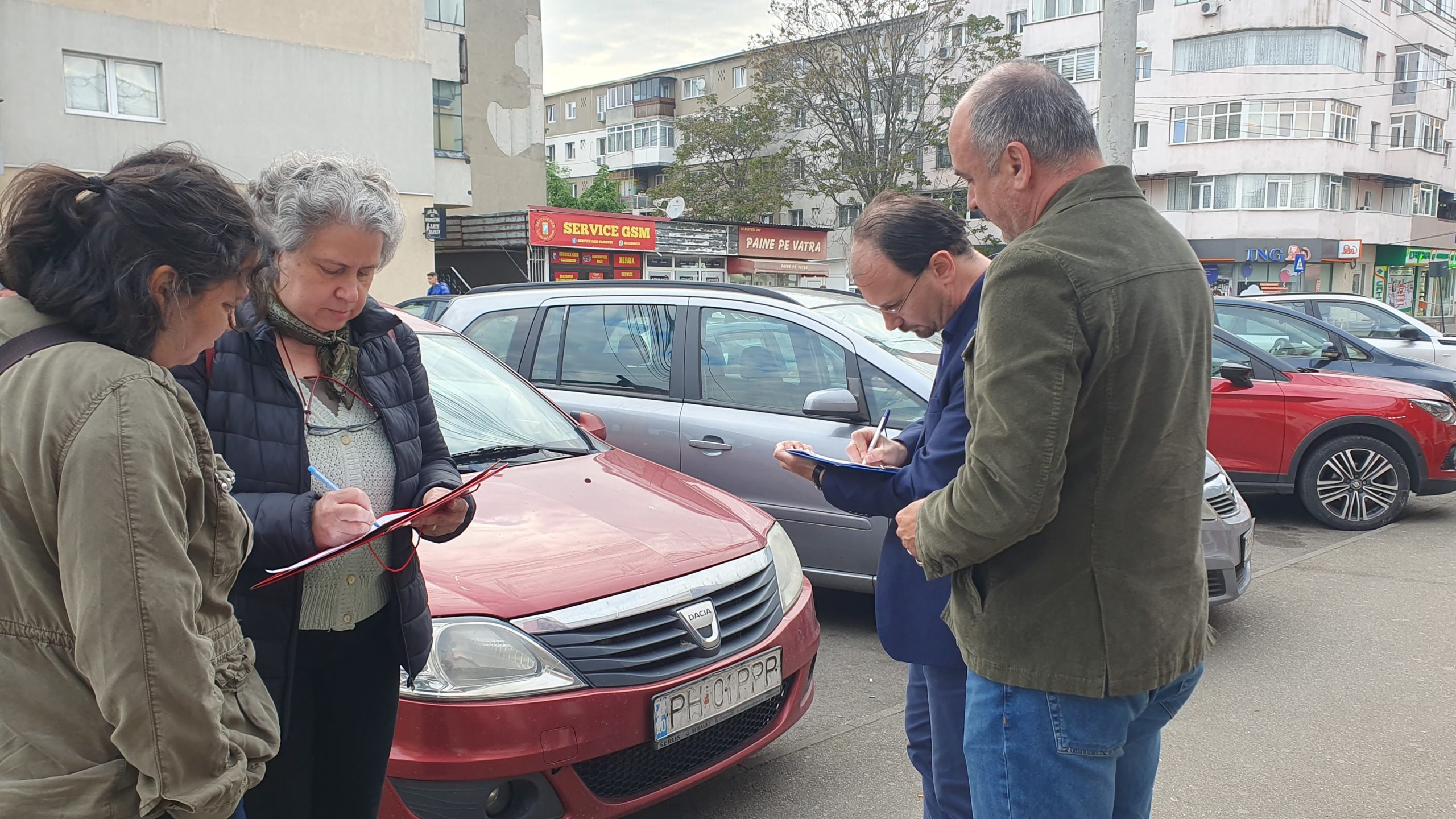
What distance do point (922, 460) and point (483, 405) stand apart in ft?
7.17

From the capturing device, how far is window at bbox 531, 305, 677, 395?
218 inches

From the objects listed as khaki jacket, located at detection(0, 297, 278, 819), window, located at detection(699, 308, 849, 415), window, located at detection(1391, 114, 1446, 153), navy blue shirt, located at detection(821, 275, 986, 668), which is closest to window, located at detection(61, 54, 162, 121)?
window, located at detection(699, 308, 849, 415)

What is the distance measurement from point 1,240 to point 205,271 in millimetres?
254

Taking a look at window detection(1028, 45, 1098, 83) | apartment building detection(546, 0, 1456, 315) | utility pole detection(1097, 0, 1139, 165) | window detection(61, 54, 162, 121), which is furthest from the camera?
window detection(1028, 45, 1098, 83)

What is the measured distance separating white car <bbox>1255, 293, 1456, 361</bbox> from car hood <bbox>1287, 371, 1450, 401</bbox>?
4.41m

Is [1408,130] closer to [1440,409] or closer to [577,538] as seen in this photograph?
[1440,409]

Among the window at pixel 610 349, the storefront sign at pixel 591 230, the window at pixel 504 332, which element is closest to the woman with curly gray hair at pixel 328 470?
the window at pixel 610 349

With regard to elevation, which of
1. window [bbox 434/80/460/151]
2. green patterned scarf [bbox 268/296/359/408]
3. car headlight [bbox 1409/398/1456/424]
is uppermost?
window [bbox 434/80/460/151]

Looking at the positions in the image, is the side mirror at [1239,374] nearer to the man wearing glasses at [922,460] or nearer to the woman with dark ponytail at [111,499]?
the man wearing glasses at [922,460]

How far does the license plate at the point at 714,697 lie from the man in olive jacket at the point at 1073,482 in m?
1.15

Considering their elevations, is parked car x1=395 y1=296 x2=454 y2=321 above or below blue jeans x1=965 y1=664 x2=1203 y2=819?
above

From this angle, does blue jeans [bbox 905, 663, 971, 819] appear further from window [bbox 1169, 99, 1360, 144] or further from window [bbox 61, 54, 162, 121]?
window [bbox 1169, 99, 1360, 144]

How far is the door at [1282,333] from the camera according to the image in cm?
870

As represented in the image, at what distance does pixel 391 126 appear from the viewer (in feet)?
74.9
